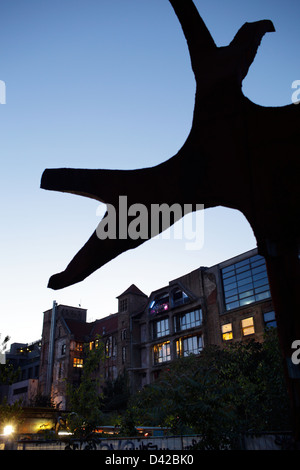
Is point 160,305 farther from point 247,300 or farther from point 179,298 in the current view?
point 247,300

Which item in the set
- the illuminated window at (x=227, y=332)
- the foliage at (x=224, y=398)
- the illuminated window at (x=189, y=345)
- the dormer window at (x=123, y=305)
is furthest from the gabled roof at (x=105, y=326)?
the foliage at (x=224, y=398)

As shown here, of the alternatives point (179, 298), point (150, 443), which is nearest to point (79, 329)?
point (179, 298)

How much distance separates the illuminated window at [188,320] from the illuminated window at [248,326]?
580cm

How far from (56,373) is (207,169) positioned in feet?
188

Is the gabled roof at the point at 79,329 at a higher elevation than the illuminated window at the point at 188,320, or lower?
higher

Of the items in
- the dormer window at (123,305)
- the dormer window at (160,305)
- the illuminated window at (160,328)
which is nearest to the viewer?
the illuminated window at (160,328)

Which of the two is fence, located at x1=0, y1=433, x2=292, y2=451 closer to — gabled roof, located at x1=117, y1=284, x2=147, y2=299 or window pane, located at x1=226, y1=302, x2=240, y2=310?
window pane, located at x1=226, y1=302, x2=240, y2=310

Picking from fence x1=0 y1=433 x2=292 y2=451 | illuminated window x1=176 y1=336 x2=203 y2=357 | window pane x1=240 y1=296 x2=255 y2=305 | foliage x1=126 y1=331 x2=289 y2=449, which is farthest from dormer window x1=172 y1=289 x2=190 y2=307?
fence x1=0 y1=433 x2=292 y2=451

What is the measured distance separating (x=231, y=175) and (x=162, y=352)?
131 feet

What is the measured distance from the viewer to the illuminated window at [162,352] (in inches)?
1641

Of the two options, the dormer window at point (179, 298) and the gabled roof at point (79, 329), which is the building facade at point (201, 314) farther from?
the gabled roof at point (79, 329)
